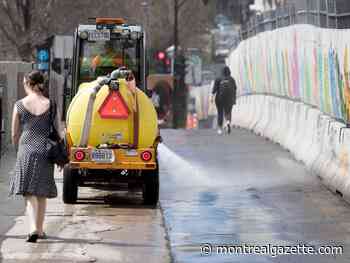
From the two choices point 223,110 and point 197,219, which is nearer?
point 197,219

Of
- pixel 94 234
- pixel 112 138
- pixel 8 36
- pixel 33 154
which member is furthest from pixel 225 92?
pixel 8 36

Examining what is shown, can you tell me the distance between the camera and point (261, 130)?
93.1 ft

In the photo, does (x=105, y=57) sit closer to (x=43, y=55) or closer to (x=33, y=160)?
(x=33, y=160)

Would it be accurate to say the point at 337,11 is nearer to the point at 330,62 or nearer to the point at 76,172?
the point at 330,62

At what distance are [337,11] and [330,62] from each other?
3.80 ft

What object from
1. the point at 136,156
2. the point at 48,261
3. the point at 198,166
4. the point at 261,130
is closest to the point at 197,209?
the point at 136,156

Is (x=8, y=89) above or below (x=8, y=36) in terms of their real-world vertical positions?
below

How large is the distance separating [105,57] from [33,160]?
746 centimetres

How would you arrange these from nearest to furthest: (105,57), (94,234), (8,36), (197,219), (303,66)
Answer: (94,234), (197,219), (105,57), (303,66), (8,36)

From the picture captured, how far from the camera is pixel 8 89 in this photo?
25.5 metres

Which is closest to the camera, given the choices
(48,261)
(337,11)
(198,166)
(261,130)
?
(48,261)

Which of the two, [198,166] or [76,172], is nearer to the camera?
[76,172]

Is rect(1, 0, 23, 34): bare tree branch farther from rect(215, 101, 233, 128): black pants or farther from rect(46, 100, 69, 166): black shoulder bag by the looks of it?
rect(46, 100, 69, 166): black shoulder bag

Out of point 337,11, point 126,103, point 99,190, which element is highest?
point 337,11
